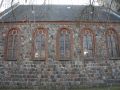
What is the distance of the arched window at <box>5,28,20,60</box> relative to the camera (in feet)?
53.1

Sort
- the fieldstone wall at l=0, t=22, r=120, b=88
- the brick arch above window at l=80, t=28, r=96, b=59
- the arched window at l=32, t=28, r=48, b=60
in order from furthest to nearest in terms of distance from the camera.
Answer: the brick arch above window at l=80, t=28, r=96, b=59, the arched window at l=32, t=28, r=48, b=60, the fieldstone wall at l=0, t=22, r=120, b=88

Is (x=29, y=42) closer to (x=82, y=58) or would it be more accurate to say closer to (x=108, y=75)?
(x=82, y=58)

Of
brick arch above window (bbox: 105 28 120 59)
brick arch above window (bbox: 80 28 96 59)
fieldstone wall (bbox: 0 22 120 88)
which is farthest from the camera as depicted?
brick arch above window (bbox: 105 28 120 59)

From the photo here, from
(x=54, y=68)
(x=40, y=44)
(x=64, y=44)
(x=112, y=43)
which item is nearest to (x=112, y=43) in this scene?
(x=112, y=43)

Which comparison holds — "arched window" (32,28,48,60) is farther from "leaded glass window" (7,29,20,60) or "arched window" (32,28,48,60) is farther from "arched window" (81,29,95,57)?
"arched window" (81,29,95,57)

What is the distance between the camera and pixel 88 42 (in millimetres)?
16703

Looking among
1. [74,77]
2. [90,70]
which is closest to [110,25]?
[90,70]

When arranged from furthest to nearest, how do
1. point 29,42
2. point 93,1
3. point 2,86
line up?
point 29,42 < point 2,86 < point 93,1

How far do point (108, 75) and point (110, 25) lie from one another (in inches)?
173

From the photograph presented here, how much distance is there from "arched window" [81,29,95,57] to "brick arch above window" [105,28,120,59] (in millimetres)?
1287

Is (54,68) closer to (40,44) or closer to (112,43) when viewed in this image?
(40,44)

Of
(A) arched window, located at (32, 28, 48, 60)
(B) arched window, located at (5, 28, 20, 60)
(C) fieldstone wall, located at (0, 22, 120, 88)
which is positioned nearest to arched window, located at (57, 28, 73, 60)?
(C) fieldstone wall, located at (0, 22, 120, 88)

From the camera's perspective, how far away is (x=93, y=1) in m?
6.32

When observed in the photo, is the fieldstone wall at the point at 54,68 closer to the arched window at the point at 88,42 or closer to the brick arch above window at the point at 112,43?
the arched window at the point at 88,42
